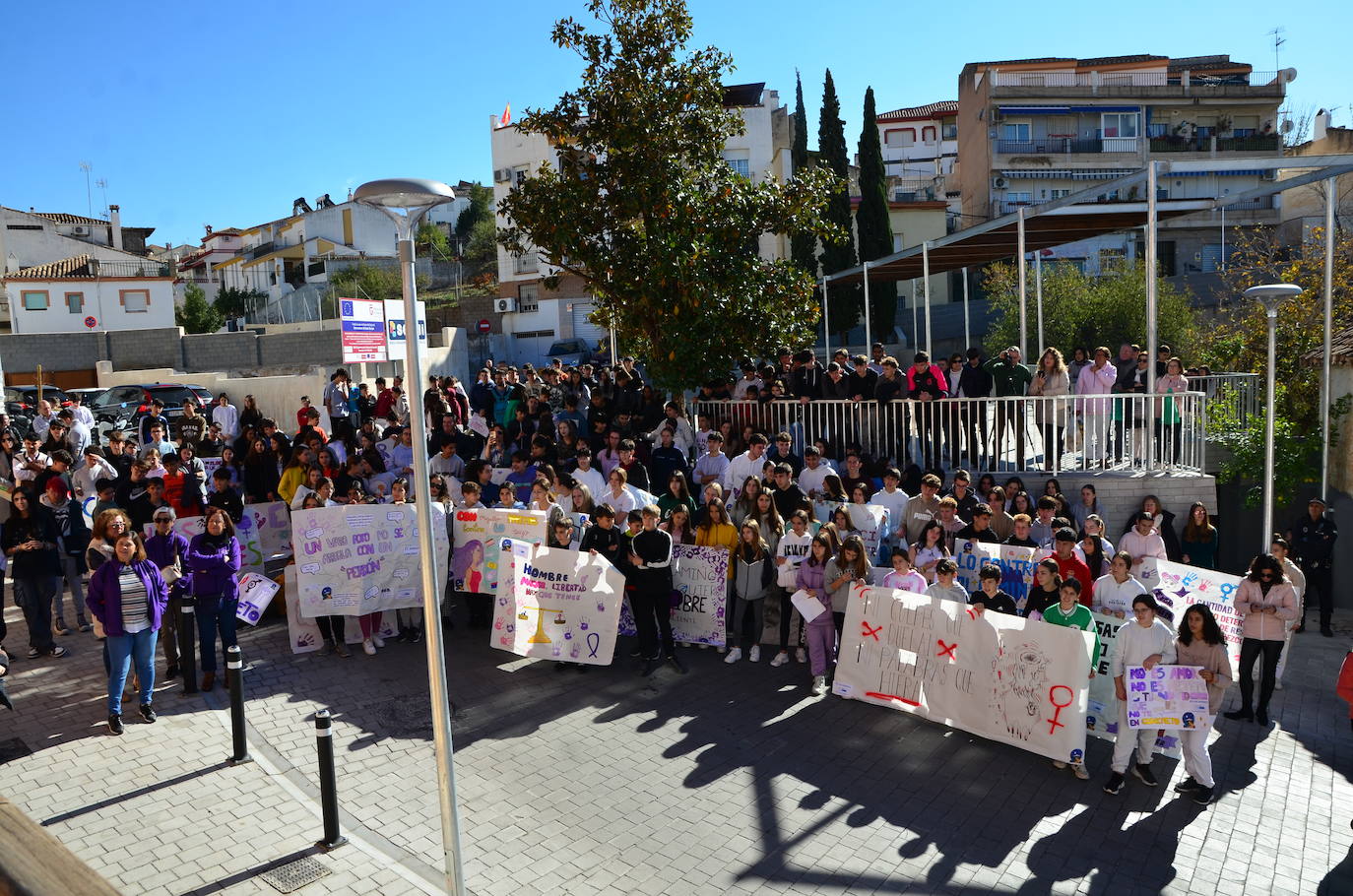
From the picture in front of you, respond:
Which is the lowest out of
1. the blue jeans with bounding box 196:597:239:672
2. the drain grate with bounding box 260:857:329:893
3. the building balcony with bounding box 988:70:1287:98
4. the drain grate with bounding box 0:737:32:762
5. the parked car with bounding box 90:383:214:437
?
the drain grate with bounding box 260:857:329:893

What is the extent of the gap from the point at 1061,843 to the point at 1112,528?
716 centimetres

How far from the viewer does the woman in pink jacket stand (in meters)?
9.46

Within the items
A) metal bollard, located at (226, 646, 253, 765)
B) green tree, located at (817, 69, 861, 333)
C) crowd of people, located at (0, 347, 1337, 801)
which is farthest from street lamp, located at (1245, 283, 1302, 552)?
green tree, located at (817, 69, 861, 333)

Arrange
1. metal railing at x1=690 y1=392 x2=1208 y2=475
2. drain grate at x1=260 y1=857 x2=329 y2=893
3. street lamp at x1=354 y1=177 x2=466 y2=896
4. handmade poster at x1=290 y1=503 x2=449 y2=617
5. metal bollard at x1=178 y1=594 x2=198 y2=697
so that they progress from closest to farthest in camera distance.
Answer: street lamp at x1=354 y1=177 x2=466 y2=896
drain grate at x1=260 y1=857 x2=329 y2=893
metal bollard at x1=178 y1=594 x2=198 y2=697
handmade poster at x1=290 y1=503 x2=449 y2=617
metal railing at x1=690 y1=392 x2=1208 y2=475

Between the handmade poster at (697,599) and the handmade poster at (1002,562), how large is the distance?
2.13 metres

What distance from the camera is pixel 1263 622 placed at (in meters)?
9.55

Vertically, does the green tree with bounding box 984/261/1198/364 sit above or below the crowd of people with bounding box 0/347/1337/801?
above

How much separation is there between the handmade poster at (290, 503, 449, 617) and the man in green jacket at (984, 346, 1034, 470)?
7.89 m

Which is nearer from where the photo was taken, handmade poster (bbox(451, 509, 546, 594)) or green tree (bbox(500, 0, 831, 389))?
handmade poster (bbox(451, 509, 546, 594))

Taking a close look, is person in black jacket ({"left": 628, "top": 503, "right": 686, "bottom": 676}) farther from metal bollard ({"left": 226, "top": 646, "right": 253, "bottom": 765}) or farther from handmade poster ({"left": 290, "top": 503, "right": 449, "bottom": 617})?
metal bollard ({"left": 226, "top": 646, "right": 253, "bottom": 765})

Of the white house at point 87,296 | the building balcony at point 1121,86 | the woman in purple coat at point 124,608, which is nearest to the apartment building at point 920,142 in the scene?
the building balcony at point 1121,86

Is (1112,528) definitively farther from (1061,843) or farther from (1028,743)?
(1061,843)

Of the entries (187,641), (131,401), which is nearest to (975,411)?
(187,641)

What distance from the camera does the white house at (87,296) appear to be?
171 ft
